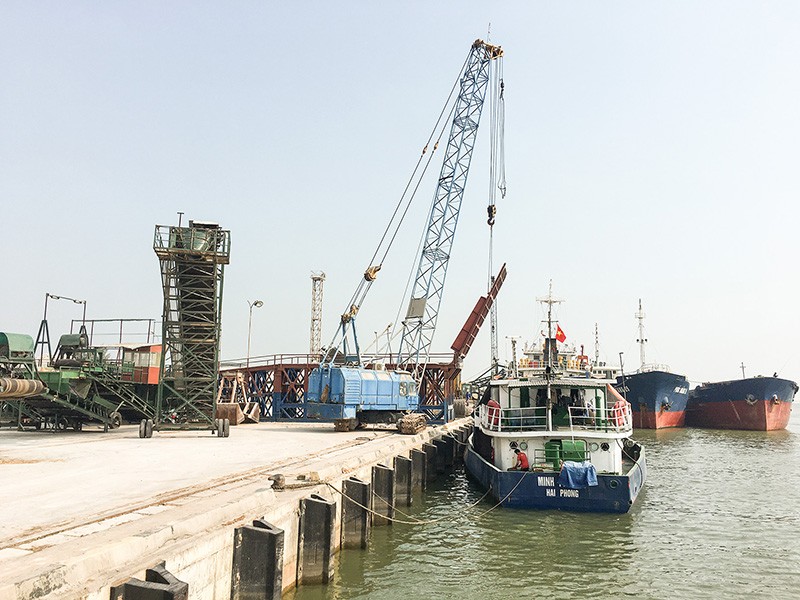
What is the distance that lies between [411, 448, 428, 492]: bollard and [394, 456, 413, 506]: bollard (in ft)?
8.31

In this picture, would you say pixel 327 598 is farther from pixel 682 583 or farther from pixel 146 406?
pixel 146 406

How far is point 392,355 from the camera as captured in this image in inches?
2034

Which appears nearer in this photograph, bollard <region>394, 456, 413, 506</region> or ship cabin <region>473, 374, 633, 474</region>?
ship cabin <region>473, 374, 633, 474</region>

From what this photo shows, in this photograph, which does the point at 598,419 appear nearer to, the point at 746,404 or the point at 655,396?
the point at 655,396

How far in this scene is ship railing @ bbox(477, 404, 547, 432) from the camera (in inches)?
886

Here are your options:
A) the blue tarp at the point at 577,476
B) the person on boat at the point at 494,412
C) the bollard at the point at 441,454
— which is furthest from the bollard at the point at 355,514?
the bollard at the point at 441,454

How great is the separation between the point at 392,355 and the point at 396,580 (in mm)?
37587

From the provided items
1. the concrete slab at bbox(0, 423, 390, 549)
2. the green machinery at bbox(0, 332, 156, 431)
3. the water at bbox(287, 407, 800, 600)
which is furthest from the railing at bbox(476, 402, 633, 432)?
the green machinery at bbox(0, 332, 156, 431)

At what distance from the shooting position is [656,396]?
6228 centimetres

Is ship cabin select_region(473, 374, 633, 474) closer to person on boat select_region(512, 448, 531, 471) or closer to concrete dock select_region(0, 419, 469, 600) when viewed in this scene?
person on boat select_region(512, 448, 531, 471)

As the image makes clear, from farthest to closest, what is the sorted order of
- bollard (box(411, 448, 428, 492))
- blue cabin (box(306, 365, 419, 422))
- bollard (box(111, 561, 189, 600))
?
1. blue cabin (box(306, 365, 419, 422))
2. bollard (box(411, 448, 428, 492))
3. bollard (box(111, 561, 189, 600))

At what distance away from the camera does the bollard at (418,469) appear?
84.0 ft

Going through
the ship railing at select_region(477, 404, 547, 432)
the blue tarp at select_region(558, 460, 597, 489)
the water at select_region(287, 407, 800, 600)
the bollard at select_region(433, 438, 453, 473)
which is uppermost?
the ship railing at select_region(477, 404, 547, 432)

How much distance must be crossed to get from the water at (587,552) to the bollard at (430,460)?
6.71 feet
